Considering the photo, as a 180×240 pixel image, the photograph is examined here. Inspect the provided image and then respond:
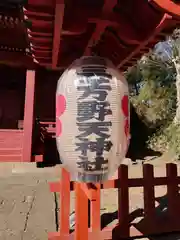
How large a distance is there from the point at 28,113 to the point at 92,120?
500 cm

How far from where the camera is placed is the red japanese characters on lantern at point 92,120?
1.85 metres

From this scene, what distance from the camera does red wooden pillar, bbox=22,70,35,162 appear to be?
6406 mm

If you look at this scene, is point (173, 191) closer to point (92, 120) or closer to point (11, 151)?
point (92, 120)

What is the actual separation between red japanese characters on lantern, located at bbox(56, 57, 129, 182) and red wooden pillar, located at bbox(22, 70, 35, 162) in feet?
15.2

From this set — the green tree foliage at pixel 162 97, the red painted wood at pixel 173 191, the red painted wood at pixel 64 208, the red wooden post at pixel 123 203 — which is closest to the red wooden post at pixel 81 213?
the red painted wood at pixel 64 208

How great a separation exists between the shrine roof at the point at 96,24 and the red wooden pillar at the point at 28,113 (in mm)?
3556

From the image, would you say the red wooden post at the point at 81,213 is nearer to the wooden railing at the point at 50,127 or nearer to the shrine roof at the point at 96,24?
the shrine roof at the point at 96,24

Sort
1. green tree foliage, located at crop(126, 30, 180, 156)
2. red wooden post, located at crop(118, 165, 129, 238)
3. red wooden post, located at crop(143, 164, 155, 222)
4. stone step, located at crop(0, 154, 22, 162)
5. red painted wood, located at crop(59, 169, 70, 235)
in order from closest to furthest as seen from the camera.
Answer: red painted wood, located at crop(59, 169, 70, 235) → red wooden post, located at crop(118, 165, 129, 238) → red wooden post, located at crop(143, 164, 155, 222) → stone step, located at crop(0, 154, 22, 162) → green tree foliage, located at crop(126, 30, 180, 156)

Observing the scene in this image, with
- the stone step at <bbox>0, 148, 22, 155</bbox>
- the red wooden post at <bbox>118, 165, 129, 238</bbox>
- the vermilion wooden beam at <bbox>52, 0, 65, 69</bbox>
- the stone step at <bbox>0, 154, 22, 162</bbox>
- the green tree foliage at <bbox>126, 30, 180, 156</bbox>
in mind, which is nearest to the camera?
the vermilion wooden beam at <bbox>52, 0, 65, 69</bbox>

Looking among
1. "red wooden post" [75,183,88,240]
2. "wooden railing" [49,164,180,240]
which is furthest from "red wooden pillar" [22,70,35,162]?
"red wooden post" [75,183,88,240]

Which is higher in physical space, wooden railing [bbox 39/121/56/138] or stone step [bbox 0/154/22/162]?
wooden railing [bbox 39/121/56/138]

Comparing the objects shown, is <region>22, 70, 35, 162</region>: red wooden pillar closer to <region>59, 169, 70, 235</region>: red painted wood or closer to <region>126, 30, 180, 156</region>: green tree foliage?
<region>59, 169, 70, 235</region>: red painted wood

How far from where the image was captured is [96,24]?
7.22 ft

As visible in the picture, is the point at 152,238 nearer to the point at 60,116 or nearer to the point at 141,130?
the point at 60,116
